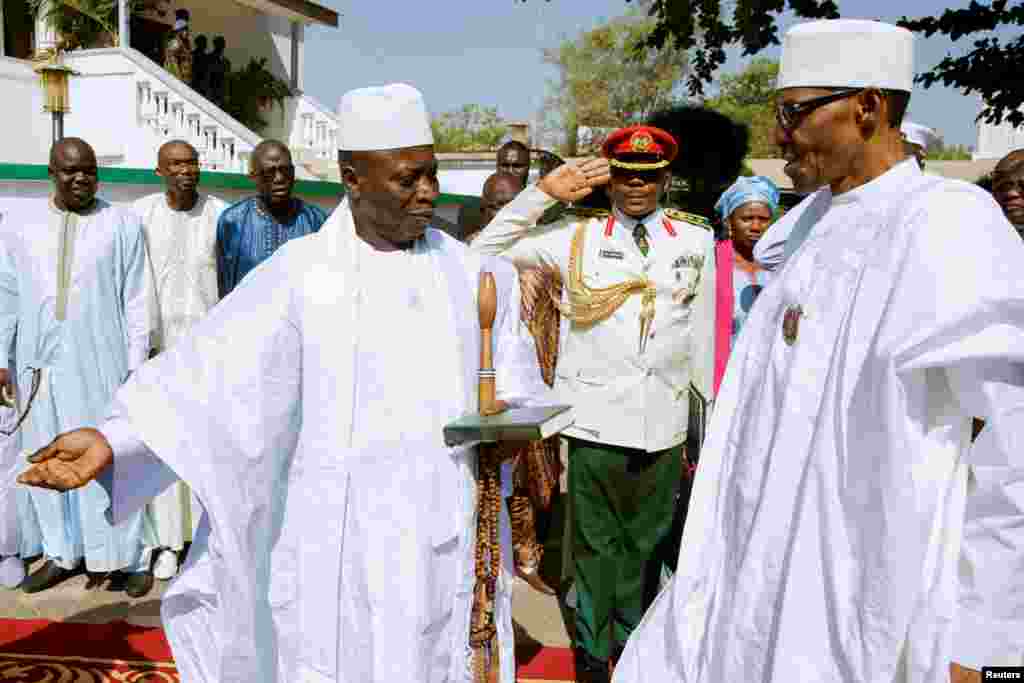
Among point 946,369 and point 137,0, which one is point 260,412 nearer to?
point 946,369

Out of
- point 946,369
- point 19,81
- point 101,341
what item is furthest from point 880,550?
point 19,81

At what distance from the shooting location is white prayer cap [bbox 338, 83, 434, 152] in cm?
274

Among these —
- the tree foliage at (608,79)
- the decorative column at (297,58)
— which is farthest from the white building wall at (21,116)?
the tree foliage at (608,79)

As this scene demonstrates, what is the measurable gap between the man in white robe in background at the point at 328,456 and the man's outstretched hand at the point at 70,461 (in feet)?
0.21

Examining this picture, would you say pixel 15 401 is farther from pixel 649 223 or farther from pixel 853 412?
pixel 853 412

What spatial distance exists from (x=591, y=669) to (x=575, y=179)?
200 centimetres

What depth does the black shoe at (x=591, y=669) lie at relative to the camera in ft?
13.0

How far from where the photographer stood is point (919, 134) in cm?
463

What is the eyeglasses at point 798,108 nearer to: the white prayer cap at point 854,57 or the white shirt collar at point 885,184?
the white prayer cap at point 854,57

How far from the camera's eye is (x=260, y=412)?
2.64 metres

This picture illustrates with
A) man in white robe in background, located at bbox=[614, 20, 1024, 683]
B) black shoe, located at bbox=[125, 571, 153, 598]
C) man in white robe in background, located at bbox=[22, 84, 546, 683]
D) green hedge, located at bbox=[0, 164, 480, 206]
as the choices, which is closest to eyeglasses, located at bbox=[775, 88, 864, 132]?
man in white robe in background, located at bbox=[614, 20, 1024, 683]

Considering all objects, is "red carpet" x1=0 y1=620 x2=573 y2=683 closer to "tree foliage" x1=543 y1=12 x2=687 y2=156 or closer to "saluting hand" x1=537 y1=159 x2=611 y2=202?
"saluting hand" x1=537 y1=159 x2=611 y2=202

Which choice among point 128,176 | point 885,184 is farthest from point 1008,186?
point 128,176

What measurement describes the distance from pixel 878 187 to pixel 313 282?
150 cm
